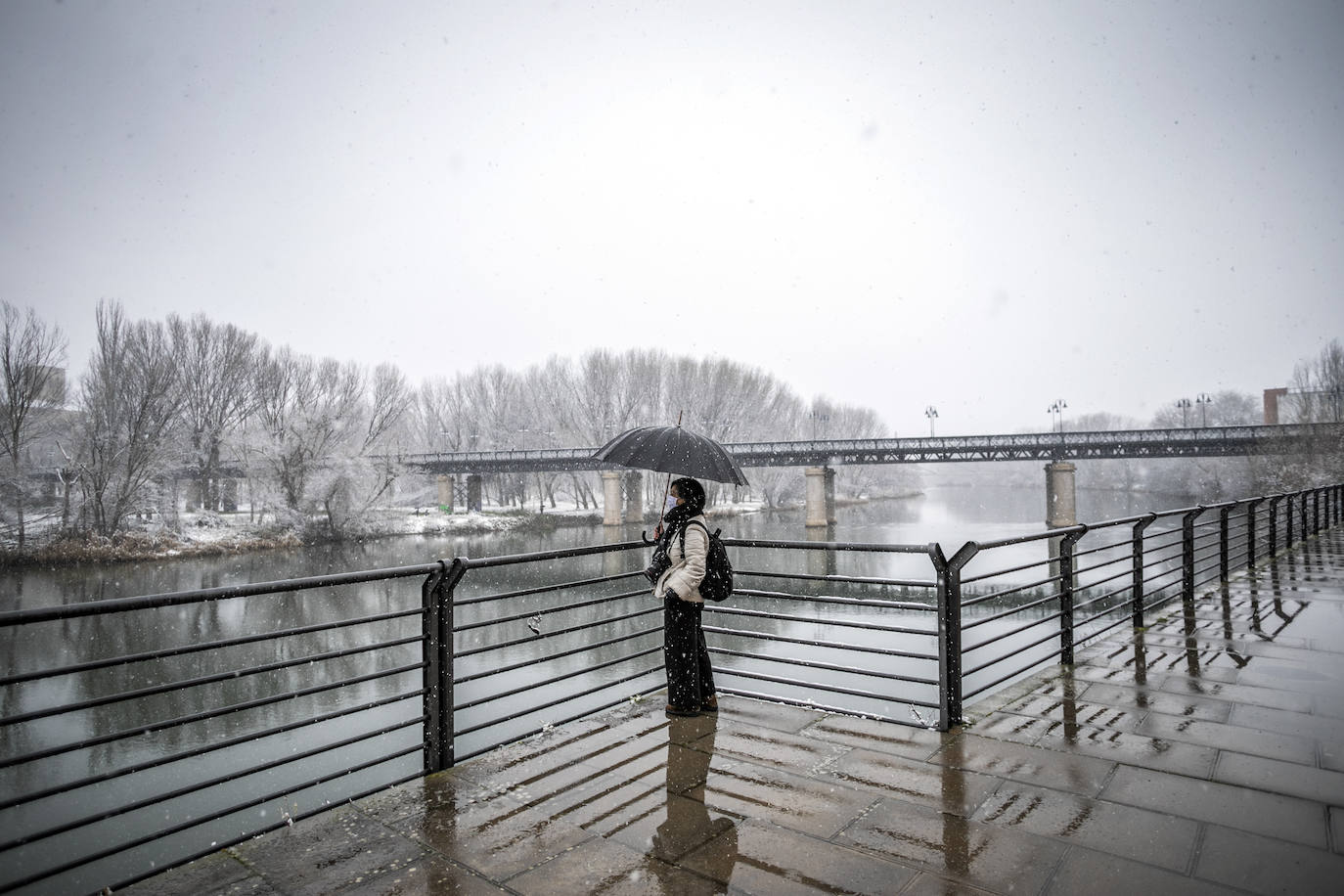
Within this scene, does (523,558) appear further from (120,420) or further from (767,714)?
(120,420)

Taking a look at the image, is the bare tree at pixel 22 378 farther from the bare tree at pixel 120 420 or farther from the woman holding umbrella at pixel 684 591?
the woman holding umbrella at pixel 684 591

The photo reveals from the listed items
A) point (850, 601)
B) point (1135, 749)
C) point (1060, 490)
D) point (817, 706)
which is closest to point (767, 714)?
point (817, 706)

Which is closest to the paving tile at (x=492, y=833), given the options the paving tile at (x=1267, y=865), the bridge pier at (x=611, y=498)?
the paving tile at (x=1267, y=865)

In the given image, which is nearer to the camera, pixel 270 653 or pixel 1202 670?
pixel 1202 670

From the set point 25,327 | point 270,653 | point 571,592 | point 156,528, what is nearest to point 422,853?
point 270,653

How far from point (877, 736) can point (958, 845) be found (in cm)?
141

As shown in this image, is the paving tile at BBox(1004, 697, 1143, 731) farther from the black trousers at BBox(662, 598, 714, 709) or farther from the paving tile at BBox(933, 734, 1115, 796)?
the black trousers at BBox(662, 598, 714, 709)

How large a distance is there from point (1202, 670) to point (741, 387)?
182 ft

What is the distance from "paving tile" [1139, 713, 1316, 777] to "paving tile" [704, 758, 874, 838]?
233 centimetres

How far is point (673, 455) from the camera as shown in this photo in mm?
4738

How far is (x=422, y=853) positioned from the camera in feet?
10.9

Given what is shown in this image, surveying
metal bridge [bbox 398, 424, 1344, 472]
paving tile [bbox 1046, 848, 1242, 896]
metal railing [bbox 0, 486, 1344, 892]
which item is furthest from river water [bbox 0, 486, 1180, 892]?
metal bridge [bbox 398, 424, 1344, 472]

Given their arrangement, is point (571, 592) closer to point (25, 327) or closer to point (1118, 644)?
point (1118, 644)

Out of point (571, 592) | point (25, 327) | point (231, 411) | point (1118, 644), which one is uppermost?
point (25, 327)
